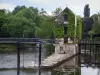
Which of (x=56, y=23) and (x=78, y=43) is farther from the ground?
(x=56, y=23)

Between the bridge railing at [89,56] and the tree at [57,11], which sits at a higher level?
the tree at [57,11]

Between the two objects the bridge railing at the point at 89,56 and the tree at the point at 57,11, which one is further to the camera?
the tree at the point at 57,11

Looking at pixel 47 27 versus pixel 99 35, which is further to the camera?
pixel 47 27

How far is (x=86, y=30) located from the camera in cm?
7500

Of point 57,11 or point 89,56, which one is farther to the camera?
point 57,11

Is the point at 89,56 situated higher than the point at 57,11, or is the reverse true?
the point at 57,11

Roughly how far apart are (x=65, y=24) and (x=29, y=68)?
18.9m

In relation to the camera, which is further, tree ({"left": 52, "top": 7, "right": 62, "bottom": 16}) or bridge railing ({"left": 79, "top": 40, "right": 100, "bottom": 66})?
tree ({"left": 52, "top": 7, "right": 62, "bottom": 16})

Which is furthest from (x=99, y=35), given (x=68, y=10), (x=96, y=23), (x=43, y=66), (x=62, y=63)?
(x=43, y=66)

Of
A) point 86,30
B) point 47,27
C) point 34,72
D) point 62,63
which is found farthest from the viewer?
point 86,30

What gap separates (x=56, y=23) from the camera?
44.2 metres

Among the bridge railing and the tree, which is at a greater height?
the tree

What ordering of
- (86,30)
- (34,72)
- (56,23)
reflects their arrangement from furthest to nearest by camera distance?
(86,30) → (56,23) → (34,72)

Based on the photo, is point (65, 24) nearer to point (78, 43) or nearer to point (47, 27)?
point (78, 43)
